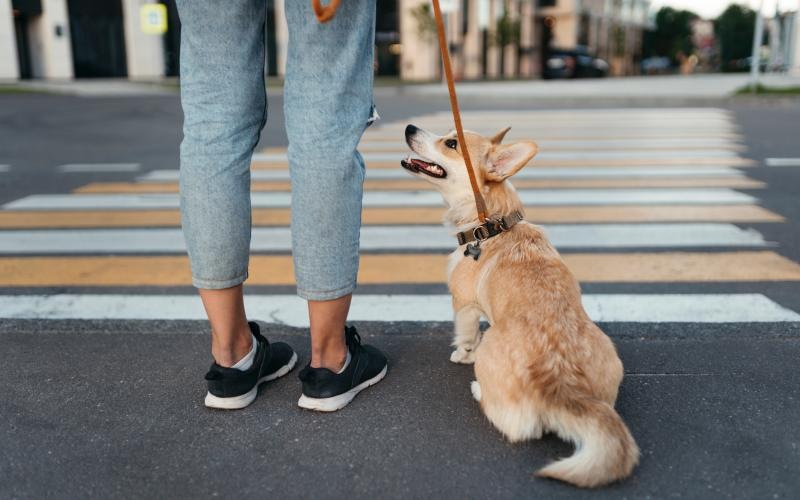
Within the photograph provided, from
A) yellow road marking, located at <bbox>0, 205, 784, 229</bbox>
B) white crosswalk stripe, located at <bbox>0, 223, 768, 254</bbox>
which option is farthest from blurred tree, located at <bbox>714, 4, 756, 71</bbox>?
white crosswalk stripe, located at <bbox>0, 223, 768, 254</bbox>

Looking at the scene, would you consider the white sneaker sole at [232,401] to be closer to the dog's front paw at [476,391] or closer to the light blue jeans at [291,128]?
the light blue jeans at [291,128]

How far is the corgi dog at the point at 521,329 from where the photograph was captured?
193 cm

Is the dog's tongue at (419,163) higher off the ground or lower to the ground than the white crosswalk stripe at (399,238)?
higher

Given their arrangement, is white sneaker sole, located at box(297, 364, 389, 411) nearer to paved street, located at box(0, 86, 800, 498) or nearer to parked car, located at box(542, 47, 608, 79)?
paved street, located at box(0, 86, 800, 498)

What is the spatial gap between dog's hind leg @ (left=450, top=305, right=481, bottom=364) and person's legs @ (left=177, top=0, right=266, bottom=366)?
0.83m

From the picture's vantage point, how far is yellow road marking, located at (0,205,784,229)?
5293 millimetres

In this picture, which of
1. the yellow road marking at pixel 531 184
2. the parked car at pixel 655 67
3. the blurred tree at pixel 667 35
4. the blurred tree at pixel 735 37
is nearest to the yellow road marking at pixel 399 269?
the yellow road marking at pixel 531 184

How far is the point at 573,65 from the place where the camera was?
35812 millimetres

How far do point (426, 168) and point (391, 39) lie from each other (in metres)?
39.6

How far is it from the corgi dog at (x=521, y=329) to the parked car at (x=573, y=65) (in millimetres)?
34133

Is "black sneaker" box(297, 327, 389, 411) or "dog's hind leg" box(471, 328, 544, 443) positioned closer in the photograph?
"dog's hind leg" box(471, 328, 544, 443)

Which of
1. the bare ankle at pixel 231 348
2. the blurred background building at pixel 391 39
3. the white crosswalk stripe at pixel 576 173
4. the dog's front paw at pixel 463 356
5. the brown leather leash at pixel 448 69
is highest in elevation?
the blurred background building at pixel 391 39

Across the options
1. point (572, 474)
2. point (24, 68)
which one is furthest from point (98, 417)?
point (24, 68)

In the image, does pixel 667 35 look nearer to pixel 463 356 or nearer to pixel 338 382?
pixel 463 356
